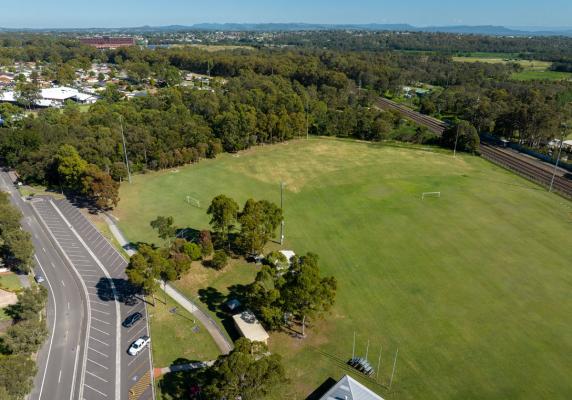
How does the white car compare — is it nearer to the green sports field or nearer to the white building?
the green sports field

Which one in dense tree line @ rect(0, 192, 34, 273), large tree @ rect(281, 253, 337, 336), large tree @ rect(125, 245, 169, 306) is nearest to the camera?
large tree @ rect(281, 253, 337, 336)

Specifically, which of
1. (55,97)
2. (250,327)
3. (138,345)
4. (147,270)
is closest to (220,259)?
(147,270)

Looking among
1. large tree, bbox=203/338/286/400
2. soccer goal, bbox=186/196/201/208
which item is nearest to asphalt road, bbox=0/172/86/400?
large tree, bbox=203/338/286/400

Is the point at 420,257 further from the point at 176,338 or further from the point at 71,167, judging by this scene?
the point at 71,167

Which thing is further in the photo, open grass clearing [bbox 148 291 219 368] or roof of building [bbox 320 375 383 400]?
open grass clearing [bbox 148 291 219 368]

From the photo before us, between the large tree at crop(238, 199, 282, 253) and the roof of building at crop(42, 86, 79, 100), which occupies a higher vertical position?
the roof of building at crop(42, 86, 79, 100)

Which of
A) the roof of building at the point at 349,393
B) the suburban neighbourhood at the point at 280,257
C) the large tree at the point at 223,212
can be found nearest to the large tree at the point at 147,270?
the suburban neighbourhood at the point at 280,257

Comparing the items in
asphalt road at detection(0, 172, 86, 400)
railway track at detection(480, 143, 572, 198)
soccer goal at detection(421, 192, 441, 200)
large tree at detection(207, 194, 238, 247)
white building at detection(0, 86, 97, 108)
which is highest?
white building at detection(0, 86, 97, 108)
